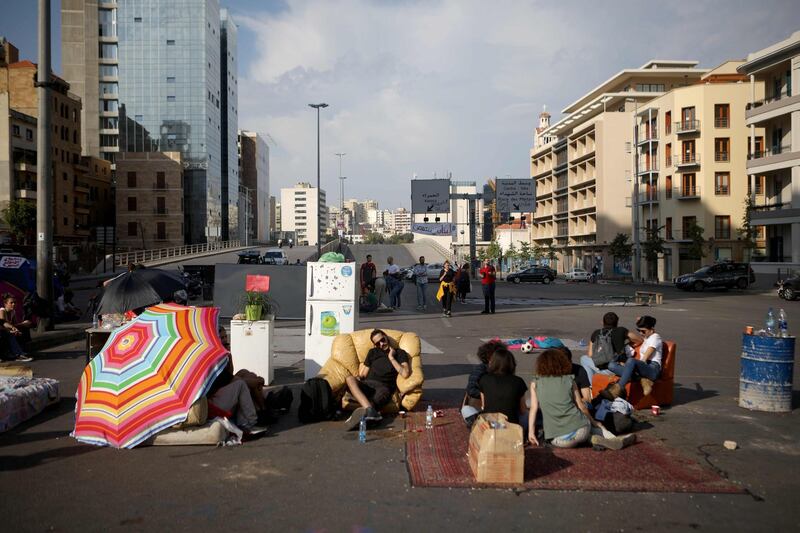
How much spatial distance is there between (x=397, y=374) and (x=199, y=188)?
8717cm

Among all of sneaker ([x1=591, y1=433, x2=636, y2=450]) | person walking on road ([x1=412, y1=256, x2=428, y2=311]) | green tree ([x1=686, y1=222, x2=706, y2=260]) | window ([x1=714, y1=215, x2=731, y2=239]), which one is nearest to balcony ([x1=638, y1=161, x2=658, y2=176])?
window ([x1=714, y1=215, x2=731, y2=239])

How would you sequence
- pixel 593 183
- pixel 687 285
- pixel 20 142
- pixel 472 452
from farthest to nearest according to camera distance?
pixel 593 183 < pixel 20 142 < pixel 687 285 < pixel 472 452

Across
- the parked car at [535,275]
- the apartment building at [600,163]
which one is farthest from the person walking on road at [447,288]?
the apartment building at [600,163]

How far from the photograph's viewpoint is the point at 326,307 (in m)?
10.0

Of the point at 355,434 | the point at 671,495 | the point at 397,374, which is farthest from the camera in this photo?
the point at 397,374

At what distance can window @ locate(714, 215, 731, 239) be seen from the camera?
5868cm

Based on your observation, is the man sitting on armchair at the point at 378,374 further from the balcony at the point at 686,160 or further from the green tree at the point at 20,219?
the balcony at the point at 686,160

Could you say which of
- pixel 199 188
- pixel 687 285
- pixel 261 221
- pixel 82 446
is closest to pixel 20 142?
pixel 199 188

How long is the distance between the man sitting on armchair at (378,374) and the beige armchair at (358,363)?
0.35ft

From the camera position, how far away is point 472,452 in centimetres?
583

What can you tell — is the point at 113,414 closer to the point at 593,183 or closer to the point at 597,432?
the point at 597,432

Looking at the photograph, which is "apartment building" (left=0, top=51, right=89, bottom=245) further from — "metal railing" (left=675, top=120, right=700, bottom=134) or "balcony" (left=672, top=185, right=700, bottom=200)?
"metal railing" (left=675, top=120, right=700, bottom=134)

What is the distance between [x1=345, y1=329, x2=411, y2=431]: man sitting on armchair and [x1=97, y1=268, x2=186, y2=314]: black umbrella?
397cm

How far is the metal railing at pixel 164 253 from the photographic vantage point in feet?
202
